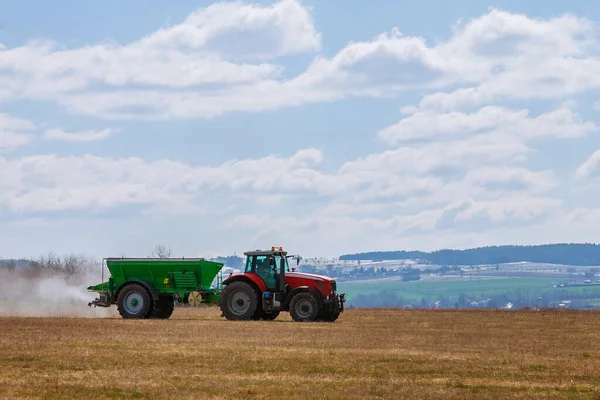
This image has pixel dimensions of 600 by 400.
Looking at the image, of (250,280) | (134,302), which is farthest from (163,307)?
(250,280)

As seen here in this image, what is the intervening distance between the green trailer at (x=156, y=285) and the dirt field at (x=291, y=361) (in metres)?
6.11

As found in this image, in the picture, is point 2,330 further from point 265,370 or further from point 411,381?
point 411,381

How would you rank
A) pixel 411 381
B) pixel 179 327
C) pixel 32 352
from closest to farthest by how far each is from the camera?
pixel 411 381, pixel 32 352, pixel 179 327

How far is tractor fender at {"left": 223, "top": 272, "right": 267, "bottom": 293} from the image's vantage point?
1786 inches

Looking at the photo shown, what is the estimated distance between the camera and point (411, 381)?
21.8 metres

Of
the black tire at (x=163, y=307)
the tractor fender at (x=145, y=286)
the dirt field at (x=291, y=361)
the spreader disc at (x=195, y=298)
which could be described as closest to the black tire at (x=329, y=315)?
the dirt field at (x=291, y=361)

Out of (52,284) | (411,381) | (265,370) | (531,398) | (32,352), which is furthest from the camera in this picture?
(52,284)

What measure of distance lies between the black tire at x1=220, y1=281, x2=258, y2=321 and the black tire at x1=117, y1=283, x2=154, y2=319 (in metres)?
3.54

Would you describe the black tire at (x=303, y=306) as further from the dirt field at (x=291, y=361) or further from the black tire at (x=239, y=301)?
the dirt field at (x=291, y=361)

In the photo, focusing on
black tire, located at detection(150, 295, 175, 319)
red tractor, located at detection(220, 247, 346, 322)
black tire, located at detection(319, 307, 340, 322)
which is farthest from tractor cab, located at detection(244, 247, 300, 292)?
black tire, located at detection(150, 295, 175, 319)

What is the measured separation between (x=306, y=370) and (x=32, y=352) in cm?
738

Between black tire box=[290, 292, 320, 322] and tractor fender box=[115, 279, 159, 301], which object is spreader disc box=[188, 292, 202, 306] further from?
black tire box=[290, 292, 320, 322]

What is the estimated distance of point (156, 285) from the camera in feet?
156

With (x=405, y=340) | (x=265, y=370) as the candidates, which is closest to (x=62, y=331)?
(x=405, y=340)
